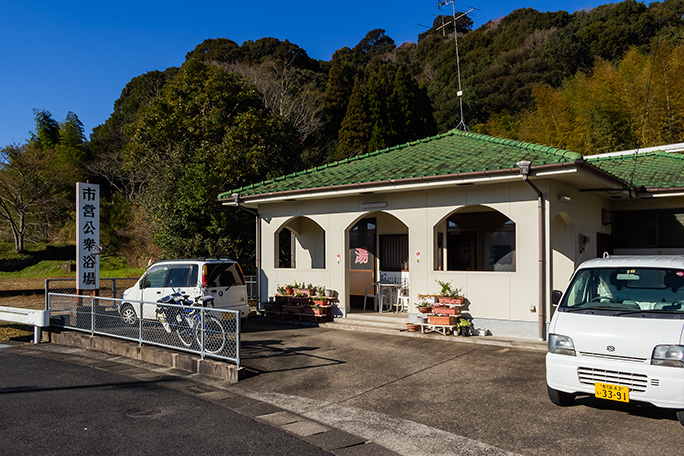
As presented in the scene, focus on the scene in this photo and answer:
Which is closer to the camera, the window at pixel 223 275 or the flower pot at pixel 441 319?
the flower pot at pixel 441 319

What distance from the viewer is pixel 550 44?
38000 millimetres

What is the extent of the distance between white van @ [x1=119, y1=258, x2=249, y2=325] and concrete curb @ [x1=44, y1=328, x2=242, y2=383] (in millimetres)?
773

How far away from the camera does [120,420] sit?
5402mm

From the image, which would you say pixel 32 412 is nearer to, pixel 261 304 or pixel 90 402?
pixel 90 402

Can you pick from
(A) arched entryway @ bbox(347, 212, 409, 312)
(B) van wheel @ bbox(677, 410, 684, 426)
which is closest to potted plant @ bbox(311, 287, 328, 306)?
(A) arched entryway @ bbox(347, 212, 409, 312)

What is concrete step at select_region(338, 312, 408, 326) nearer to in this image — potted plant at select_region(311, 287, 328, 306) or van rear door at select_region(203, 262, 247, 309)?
potted plant at select_region(311, 287, 328, 306)

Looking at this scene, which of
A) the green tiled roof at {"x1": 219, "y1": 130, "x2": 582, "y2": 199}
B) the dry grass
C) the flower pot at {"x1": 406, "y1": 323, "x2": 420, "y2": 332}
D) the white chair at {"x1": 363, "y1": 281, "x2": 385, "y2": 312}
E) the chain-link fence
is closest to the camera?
the chain-link fence

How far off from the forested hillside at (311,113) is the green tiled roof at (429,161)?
15.0 feet

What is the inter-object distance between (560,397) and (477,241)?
22.0 ft

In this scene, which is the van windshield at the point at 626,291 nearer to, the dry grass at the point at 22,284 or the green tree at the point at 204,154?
the green tree at the point at 204,154

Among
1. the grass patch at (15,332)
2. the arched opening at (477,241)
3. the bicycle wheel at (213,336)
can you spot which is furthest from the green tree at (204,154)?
the bicycle wheel at (213,336)

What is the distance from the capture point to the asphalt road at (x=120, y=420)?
15.2ft

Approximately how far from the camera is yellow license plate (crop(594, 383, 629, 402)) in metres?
4.72

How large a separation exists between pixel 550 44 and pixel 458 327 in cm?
3523
